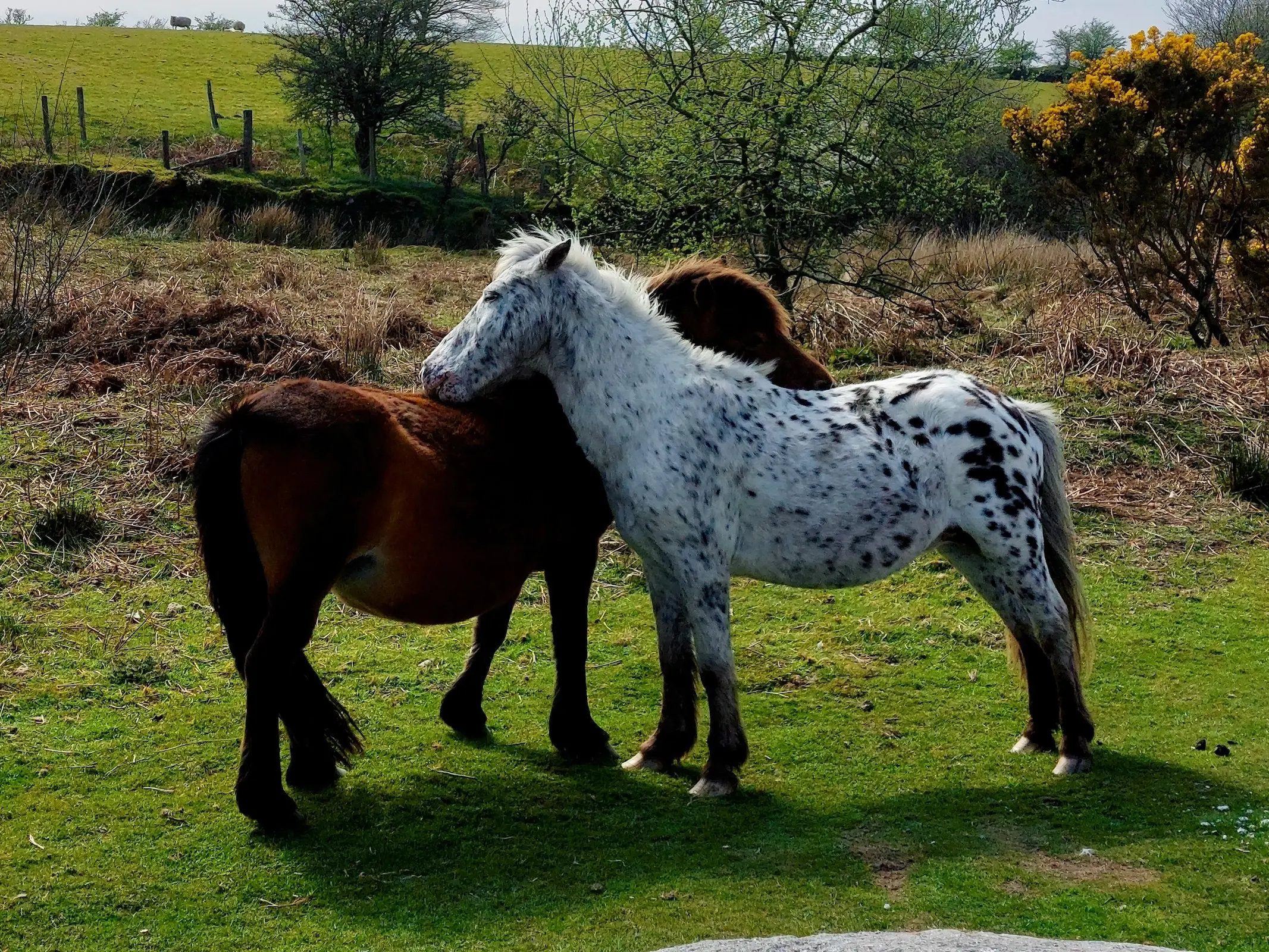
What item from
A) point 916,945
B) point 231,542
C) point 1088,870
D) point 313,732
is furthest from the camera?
point 313,732

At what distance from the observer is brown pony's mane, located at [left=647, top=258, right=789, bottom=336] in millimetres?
5973

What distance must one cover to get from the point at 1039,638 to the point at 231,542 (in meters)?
3.56

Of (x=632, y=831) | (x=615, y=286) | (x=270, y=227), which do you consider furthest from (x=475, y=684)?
(x=270, y=227)

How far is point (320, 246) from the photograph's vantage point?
20.8 m

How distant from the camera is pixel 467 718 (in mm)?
5699

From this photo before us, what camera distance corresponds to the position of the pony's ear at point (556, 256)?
5.03 m

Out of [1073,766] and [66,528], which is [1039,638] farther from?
[66,528]

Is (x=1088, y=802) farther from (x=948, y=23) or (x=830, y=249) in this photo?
(x=948, y=23)

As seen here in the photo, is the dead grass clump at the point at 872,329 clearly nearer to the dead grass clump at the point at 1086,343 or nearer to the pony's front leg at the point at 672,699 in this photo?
the dead grass clump at the point at 1086,343

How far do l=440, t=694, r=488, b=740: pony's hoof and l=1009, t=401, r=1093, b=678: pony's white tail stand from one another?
2586 millimetres

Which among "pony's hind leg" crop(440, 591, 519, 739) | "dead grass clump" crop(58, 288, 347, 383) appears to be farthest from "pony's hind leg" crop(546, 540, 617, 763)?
"dead grass clump" crop(58, 288, 347, 383)

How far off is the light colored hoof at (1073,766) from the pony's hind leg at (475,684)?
2619 millimetres

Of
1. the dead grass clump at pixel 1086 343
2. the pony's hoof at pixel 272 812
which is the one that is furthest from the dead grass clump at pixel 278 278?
the pony's hoof at pixel 272 812

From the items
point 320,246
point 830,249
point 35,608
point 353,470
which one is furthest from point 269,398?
point 320,246
